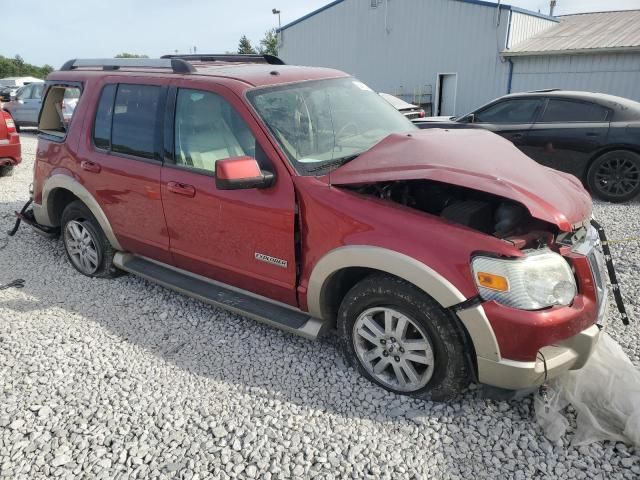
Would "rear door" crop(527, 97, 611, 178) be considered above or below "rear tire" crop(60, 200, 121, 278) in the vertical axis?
above

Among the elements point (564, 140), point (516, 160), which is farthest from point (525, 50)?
point (516, 160)

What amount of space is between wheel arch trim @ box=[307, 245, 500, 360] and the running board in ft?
1.28

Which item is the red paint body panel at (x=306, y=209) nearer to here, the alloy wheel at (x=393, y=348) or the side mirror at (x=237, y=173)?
the side mirror at (x=237, y=173)

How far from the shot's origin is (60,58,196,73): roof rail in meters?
3.69

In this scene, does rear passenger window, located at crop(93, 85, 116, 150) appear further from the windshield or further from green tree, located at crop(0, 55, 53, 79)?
green tree, located at crop(0, 55, 53, 79)


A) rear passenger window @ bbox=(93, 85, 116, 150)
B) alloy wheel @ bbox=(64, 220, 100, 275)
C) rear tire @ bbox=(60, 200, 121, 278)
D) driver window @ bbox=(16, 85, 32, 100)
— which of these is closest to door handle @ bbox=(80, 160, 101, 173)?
rear passenger window @ bbox=(93, 85, 116, 150)

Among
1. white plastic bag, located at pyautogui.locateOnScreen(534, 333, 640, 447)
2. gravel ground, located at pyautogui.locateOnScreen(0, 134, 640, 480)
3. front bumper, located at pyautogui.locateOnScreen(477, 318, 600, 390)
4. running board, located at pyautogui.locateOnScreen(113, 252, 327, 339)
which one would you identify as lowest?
gravel ground, located at pyautogui.locateOnScreen(0, 134, 640, 480)

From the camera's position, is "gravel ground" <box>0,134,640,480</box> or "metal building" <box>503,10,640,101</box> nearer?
"gravel ground" <box>0,134,640,480</box>

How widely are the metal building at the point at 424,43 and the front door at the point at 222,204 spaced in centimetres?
1645

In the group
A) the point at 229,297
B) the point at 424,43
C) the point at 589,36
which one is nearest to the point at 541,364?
the point at 229,297

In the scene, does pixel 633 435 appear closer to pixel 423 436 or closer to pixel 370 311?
pixel 423 436

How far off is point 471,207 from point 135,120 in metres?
2.69

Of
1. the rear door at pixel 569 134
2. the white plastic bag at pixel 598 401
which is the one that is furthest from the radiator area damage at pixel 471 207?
the rear door at pixel 569 134

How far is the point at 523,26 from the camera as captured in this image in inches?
701
